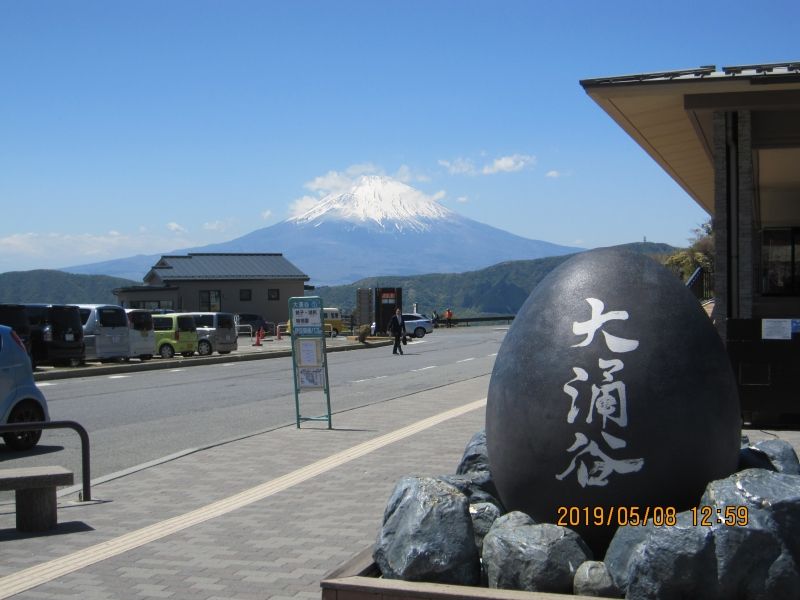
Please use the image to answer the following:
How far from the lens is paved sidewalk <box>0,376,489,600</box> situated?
6.10 meters

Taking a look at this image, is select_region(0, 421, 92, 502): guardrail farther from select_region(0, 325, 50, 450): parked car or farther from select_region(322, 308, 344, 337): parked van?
select_region(322, 308, 344, 337): parked van

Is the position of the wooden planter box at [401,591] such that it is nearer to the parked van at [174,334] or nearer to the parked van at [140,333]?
the parked van at [140,333]

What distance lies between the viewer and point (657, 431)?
16.1 ft

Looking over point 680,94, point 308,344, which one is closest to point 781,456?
point 680,94

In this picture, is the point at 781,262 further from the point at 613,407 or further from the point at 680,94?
the point at 613,407

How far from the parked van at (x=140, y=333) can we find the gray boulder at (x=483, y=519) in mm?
27306

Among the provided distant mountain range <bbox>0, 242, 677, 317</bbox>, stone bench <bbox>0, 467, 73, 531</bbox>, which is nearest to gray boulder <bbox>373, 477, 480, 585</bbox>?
stone bench <bbox>0, 467, 73, 531</bbox>

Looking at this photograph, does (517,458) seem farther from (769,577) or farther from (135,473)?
(135,473)

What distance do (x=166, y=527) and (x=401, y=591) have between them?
11.7ft

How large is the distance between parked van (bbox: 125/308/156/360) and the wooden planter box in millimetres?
27909

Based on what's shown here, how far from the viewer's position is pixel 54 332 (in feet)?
88.3

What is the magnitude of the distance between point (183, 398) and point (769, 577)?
54.7 feet

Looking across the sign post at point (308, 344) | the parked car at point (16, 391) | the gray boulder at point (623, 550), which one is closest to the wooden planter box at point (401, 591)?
the gray boulder at point (623, 550)

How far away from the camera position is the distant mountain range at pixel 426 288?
462ft
